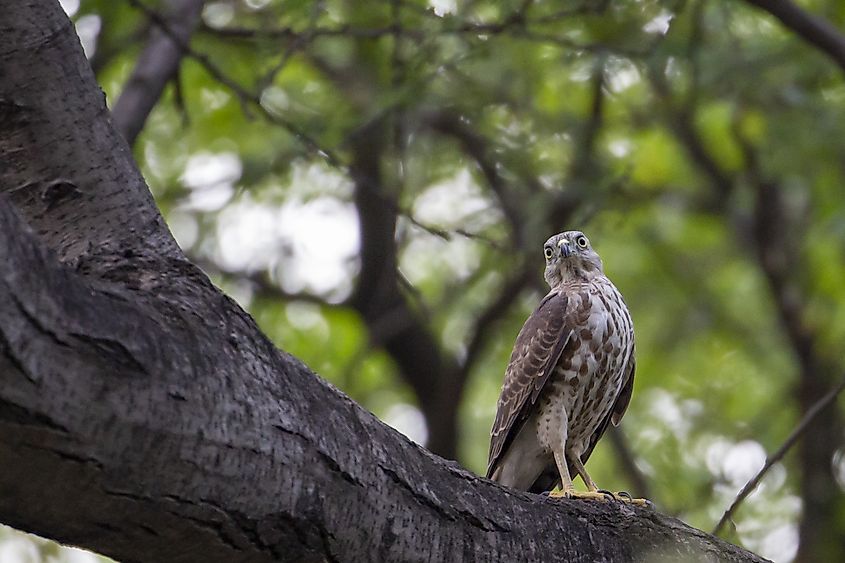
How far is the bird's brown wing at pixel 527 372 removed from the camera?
5215 millimetres

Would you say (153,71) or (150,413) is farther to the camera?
(153,71)

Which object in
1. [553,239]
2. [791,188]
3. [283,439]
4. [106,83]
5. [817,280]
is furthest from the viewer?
[817,280]

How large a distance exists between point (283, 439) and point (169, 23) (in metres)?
3.77

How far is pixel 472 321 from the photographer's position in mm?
8789

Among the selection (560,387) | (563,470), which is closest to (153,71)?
(560,387)

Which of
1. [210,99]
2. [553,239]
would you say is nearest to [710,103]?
[553,239]

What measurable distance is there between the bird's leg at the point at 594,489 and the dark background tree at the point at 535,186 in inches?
54.7

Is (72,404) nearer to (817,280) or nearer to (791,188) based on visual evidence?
(791,188)

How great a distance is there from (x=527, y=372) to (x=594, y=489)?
76 centimetres

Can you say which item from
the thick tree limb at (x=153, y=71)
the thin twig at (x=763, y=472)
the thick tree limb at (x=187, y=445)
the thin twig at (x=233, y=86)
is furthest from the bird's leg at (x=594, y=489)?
the thick tree limb at (x=153, y=71)

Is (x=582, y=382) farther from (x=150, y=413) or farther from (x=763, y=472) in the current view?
(x=150, y=413)

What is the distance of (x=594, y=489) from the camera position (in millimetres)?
4652

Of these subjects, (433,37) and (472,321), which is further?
(472,321)

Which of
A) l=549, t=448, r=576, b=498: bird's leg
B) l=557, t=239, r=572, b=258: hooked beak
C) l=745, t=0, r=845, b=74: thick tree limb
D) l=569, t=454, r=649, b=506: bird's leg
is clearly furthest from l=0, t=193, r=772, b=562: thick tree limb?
l=745, t=0, r=845, b=74: thick tree limb
